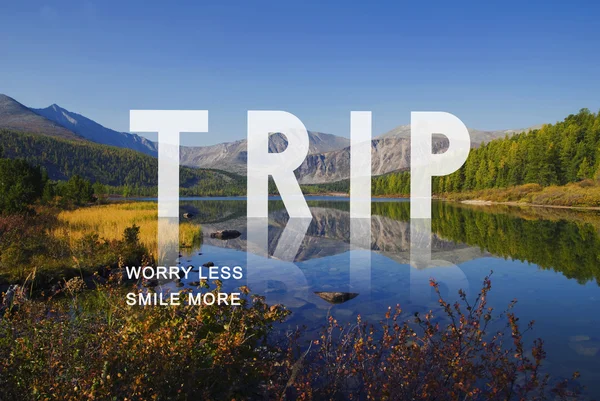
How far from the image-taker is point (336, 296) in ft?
45.4

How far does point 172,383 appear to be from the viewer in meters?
4.91

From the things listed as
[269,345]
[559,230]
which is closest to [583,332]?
[269,345]

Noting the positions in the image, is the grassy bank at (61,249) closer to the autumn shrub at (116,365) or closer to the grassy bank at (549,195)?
the autumn shrub at (116,365)

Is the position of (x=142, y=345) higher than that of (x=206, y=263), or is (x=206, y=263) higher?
(x=142, y=345)

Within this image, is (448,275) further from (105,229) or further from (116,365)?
(105,229)

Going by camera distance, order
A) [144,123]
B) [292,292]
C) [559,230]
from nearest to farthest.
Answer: [144,123] → [292,292] → [559,230]

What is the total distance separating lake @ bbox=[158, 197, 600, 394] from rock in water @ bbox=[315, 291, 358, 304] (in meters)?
0.20

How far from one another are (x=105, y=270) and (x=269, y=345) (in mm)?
11171

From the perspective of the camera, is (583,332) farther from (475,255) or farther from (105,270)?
(105,270)

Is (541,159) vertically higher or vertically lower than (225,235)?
higher

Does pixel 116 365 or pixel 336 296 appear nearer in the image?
pixel 116 365

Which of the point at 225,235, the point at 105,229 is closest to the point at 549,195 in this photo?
the point at 225,235

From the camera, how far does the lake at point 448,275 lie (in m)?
11.5

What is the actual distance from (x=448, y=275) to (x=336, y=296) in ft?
25.1
